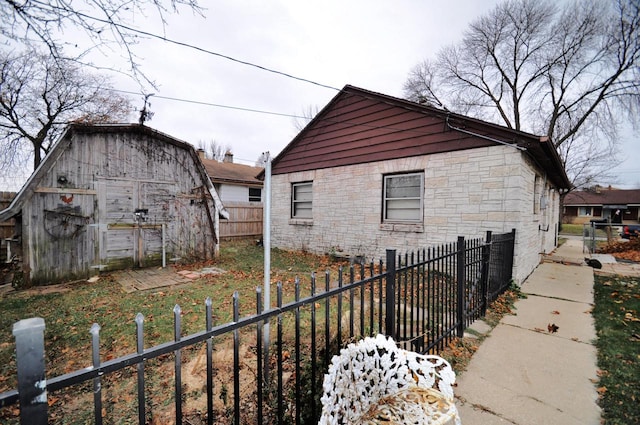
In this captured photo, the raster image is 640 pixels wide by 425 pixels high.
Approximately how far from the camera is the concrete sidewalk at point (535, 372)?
242 centimetres

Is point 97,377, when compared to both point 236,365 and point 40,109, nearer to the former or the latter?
point 236,365

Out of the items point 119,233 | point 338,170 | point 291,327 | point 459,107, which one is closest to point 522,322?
point 291,327

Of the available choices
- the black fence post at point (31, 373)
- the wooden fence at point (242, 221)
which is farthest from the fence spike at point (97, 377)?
the wooden fence at point (242, 221)

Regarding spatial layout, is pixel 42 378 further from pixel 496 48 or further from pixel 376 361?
pixel 496 48

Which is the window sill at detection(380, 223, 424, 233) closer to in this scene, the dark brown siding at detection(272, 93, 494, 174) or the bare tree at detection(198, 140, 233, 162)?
the dark brown siding at detection(272, 93, 494, 174)

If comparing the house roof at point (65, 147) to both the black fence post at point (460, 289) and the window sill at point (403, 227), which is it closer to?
the window sill at point (403, 227)

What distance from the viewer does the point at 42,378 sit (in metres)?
0.90

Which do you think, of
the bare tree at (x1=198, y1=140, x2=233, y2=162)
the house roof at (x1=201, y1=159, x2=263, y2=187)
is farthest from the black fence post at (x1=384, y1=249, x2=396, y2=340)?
the bare tree at (x1=198, y1=140, x2=233, y2=162)

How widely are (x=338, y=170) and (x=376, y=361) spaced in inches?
318

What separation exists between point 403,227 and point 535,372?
16.0 ft

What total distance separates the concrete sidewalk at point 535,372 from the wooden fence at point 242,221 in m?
12.7

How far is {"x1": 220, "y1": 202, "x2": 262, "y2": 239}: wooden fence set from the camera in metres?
14.2

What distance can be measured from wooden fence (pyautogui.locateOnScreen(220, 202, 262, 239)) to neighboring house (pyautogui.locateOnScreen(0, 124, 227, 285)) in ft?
16.8

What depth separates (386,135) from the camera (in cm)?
819
